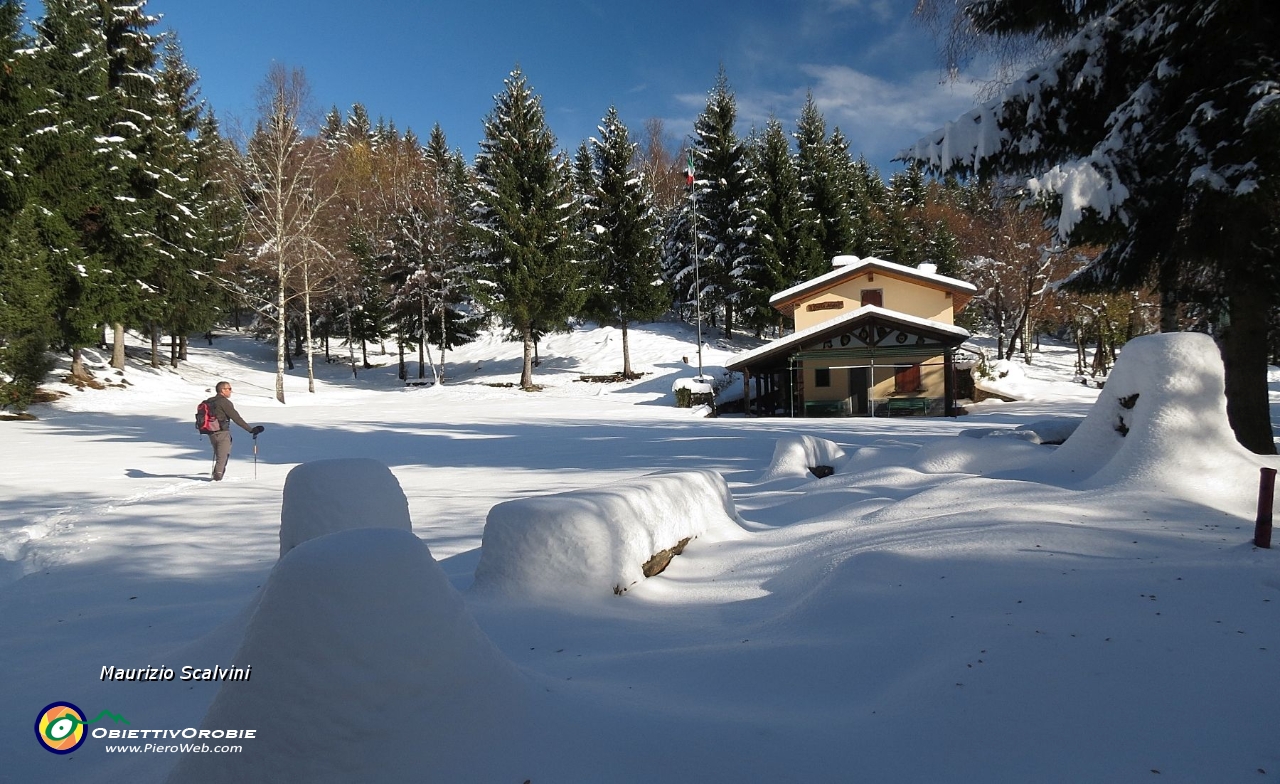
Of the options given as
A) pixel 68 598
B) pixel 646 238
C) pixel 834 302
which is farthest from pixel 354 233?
pixel 68 598

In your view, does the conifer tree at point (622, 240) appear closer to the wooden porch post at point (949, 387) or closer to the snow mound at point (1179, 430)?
the wooden porch post at point (949, 387)

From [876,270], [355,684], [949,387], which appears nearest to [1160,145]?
[355,684]

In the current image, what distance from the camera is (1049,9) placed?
27.8 ft

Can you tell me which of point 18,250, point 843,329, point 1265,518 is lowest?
point 1265,518

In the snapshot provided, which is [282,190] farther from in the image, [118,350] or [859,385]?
[859,385]

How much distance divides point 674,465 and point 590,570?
7200 mm

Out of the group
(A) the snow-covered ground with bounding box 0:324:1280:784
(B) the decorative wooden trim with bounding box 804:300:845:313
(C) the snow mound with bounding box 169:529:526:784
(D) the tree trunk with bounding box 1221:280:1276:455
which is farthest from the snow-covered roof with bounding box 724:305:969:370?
(C) the snow mound with bounding box 169:529:526:784

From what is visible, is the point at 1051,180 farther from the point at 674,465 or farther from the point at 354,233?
the point at 354,233

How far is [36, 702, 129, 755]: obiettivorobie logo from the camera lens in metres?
2.95

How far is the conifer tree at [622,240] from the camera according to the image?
36.5 metres

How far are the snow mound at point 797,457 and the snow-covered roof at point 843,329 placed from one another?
1514 centimetres

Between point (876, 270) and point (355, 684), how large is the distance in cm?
3069

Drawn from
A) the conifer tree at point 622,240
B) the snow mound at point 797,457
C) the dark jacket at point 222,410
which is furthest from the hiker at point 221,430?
the conifer tree at point 622,240

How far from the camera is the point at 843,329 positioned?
25250mm
